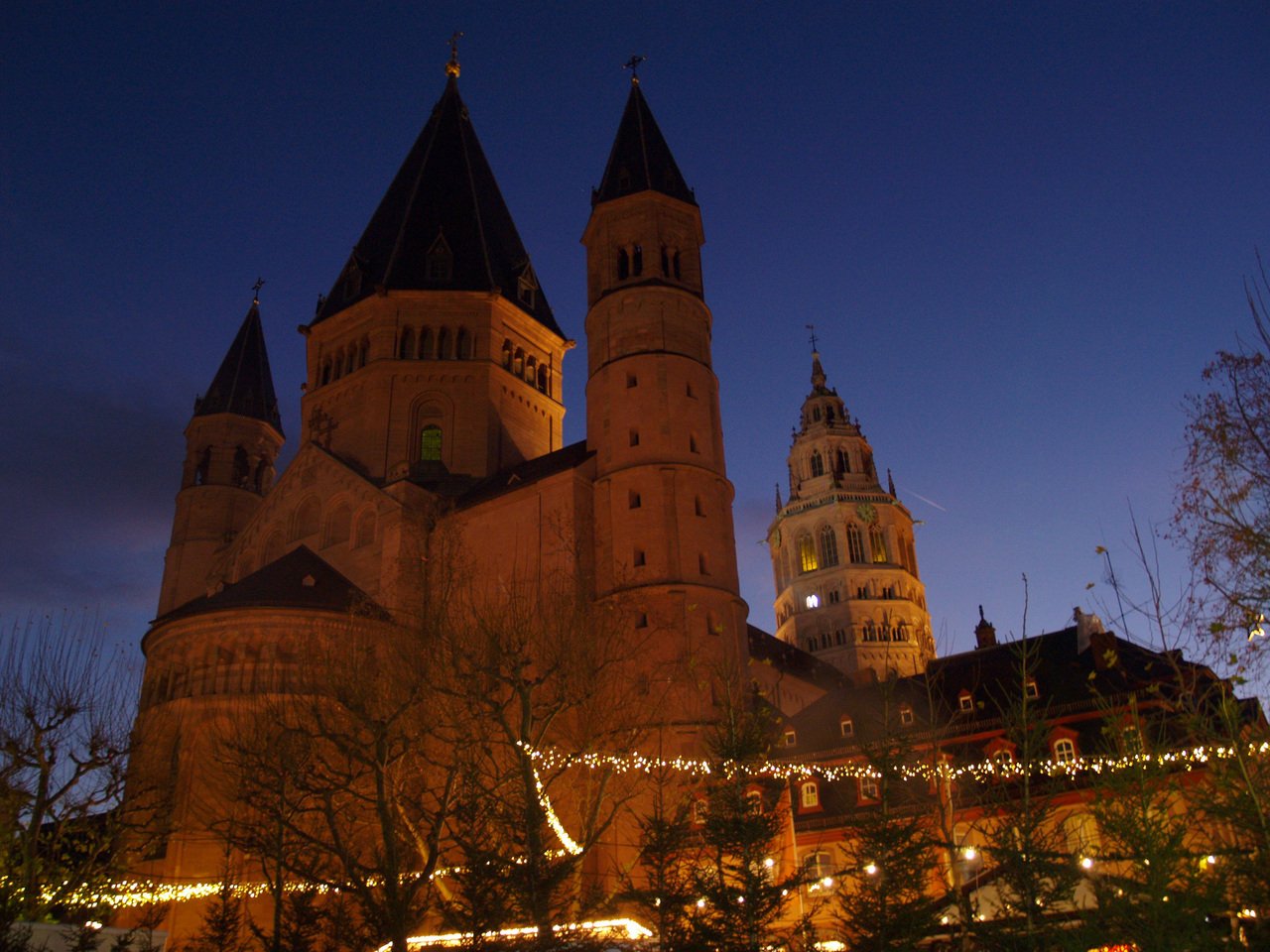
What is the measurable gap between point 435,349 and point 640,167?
13688 millimetres

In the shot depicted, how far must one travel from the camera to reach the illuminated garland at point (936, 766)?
19.6m

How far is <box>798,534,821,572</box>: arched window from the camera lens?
92.5m

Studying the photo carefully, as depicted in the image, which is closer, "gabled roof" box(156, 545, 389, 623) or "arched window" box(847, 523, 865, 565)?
"gabled roof" box(156, 545, 389, 623)

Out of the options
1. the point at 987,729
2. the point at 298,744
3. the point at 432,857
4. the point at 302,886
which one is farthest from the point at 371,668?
the point at 987,729

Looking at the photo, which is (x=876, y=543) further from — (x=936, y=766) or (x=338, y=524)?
(x=936, y=766)

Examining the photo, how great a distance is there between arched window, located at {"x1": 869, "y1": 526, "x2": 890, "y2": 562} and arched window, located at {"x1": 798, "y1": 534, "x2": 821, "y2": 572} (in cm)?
492

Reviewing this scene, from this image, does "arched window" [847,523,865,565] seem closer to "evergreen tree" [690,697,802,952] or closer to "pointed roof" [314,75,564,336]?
"pointed roof" [314,75,564,336]

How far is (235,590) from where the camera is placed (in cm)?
3856

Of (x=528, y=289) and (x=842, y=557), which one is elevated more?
(x=528, y=289)

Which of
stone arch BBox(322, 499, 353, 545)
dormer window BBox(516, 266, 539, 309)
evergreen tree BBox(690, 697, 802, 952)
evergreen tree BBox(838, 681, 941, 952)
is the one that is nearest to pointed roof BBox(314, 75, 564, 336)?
dormer window BBox(516, 266, 539, 309)

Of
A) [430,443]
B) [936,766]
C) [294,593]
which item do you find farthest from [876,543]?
[936,766]

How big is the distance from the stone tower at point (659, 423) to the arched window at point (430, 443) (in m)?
10.5

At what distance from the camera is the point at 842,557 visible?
9012 centimetres

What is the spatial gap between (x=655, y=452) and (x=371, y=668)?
47.4 feet
